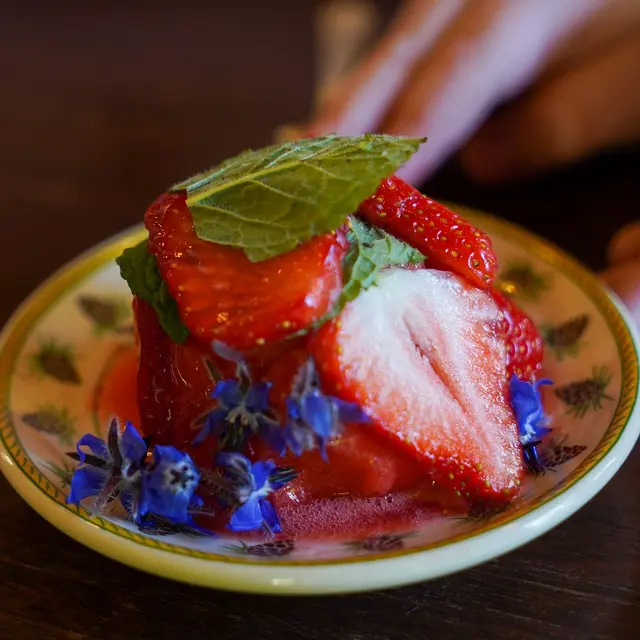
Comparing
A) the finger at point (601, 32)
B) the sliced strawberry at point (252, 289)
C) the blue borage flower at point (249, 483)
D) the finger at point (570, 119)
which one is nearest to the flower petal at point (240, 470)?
the blue borage flower at point (249, 483)

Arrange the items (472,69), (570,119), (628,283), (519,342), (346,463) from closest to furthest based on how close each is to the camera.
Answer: (346,463)
(519,342)
(628,283)
(472,69)
(570,119)

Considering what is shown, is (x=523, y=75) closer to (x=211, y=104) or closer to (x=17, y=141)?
(x=211, y=104)

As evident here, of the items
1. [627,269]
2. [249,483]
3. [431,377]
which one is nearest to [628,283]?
[627,269]

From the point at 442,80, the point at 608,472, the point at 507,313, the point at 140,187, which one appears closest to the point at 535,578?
the point at 608,472

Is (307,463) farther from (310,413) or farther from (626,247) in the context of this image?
(626,247)

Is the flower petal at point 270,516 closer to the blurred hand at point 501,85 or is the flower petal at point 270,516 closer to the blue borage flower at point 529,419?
the blue borage flower at point 529,419

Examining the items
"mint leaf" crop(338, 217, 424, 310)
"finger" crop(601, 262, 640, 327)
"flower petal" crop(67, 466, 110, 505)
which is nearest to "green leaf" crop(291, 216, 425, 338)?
"mint leaf" crop(338, 217, 424, 310)

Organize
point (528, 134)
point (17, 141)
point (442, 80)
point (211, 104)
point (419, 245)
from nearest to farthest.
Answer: point (419, 245), point (442, 80), point (528, 134), point (17, 141), point (211, 104)
